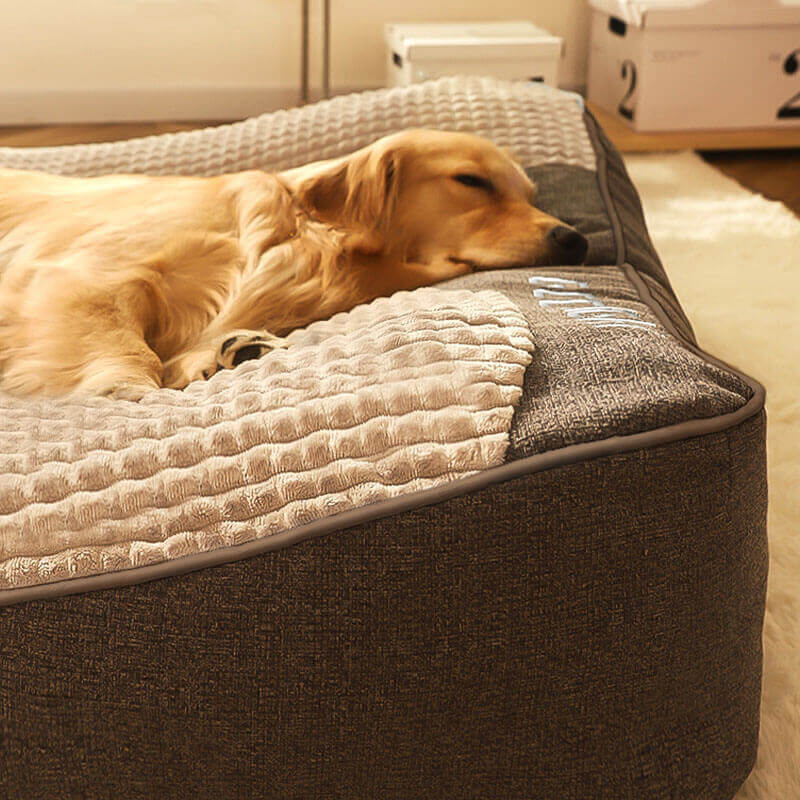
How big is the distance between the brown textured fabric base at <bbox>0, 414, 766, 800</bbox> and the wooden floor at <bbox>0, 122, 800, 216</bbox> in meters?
2.22

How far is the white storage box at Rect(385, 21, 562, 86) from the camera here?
2.91 metres

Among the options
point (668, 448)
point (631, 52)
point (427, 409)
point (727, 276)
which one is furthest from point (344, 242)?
point (631, 52)

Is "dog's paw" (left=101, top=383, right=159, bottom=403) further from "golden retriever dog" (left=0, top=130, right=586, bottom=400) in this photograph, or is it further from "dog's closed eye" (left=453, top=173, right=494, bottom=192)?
"dog's closed eye" (left=453, top=173, right=494, bottom=192)

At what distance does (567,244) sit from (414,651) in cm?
64

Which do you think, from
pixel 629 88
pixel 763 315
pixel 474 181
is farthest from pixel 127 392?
pixel 629 88

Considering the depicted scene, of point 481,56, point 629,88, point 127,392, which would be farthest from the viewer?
point 629,88

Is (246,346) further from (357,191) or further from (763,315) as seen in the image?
(763,315)

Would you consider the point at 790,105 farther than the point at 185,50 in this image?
No

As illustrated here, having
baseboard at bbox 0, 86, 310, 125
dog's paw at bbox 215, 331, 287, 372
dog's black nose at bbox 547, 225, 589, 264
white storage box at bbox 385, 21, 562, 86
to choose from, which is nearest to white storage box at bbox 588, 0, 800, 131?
white storage box at bbox 385, 21, 562, 86

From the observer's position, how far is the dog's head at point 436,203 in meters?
1.15

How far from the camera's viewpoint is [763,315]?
1929mm

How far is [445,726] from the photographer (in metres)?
0.74

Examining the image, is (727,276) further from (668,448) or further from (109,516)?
(109,516)

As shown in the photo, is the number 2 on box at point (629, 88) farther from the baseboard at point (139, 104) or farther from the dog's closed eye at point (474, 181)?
the dog's closed eye at point (474, 181)
